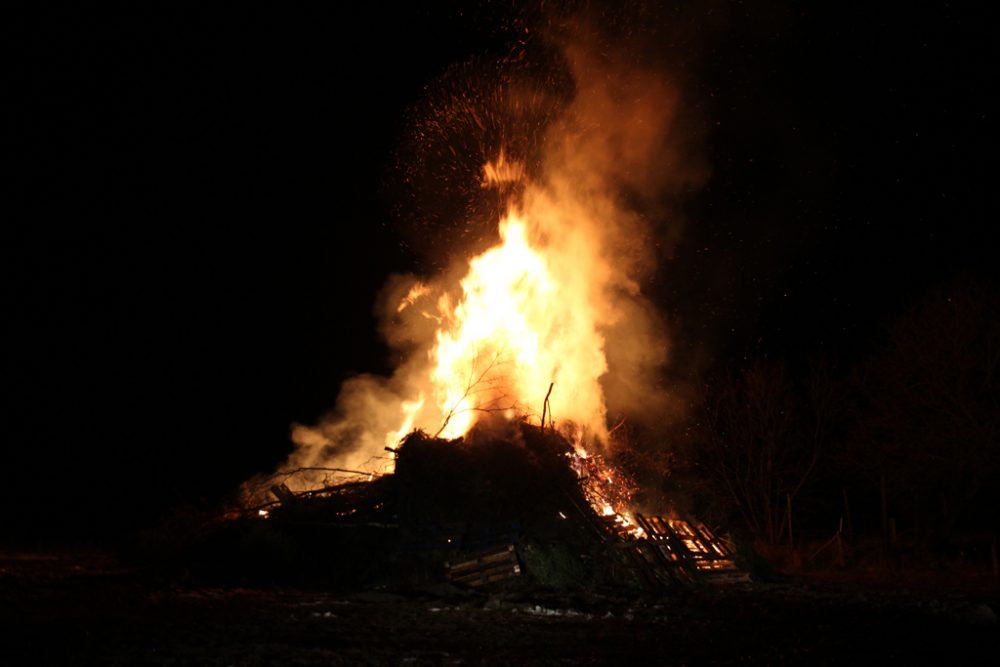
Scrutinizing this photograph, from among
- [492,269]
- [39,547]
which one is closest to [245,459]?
[39,547]

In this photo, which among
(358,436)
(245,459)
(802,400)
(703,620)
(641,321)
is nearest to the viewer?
(703,620)

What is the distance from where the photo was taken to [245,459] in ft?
110

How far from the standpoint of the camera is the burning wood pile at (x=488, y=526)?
12.3 metres

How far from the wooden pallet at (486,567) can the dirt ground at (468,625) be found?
638 mm

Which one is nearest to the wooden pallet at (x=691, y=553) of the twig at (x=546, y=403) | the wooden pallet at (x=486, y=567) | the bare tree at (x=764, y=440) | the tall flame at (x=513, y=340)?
the wooden pallet at (x=486, y=567)

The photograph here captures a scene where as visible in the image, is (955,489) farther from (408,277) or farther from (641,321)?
(408,277)

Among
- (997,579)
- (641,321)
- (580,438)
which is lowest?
(997,579)

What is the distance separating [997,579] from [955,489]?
12.1 feet

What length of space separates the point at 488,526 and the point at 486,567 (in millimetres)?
1040

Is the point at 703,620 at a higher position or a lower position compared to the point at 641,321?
lower

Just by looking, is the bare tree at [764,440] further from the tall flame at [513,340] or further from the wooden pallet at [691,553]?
the wooden pallet at [691,553]

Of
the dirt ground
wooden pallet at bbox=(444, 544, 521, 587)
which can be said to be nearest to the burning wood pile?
wooden pallet at bbox=(444, 544, 521, 587)

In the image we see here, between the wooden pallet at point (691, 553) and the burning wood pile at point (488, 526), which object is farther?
the wooden pallet at point (691, 553)

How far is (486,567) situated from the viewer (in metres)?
12.4
